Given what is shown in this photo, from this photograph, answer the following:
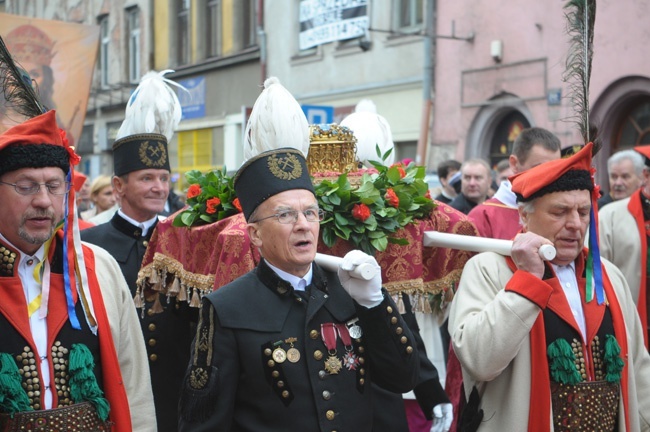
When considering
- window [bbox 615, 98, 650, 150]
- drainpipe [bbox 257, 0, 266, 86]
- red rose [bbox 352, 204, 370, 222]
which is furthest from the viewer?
drainpipe [bbox 257, 0, 266, 86]

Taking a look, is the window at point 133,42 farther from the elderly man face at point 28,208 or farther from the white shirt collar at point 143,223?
the elderly man face at point 28,208

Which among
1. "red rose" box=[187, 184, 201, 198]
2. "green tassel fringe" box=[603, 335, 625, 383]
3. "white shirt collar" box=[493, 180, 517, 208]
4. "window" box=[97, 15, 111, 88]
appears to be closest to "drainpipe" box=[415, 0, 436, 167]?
"white shirt collar" box=[493, 180, 517, 208]

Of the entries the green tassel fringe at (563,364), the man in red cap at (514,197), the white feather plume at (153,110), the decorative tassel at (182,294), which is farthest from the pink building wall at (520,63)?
the green tassel fringe at (563,364)

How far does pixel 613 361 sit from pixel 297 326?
1.38 m

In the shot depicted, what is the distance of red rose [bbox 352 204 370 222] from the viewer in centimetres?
446

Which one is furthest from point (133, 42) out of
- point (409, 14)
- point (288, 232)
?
point (288, 232)

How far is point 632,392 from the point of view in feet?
13.8

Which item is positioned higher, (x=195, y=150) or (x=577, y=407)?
(x=195, y=150)

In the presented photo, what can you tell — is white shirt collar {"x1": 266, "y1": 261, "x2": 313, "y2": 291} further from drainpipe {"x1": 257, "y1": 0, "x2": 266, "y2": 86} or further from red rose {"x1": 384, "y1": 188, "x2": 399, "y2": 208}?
drainpipe {"x1": 257, "y1": 0, "x2": 266, "y2": 86}

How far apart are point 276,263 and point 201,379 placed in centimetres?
49

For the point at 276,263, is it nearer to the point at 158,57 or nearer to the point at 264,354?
the point at 264,354

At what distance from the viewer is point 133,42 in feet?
93.7

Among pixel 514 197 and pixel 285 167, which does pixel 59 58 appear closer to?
pixel 514 197

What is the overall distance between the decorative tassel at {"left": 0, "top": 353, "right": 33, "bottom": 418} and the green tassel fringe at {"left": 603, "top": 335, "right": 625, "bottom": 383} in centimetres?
224
